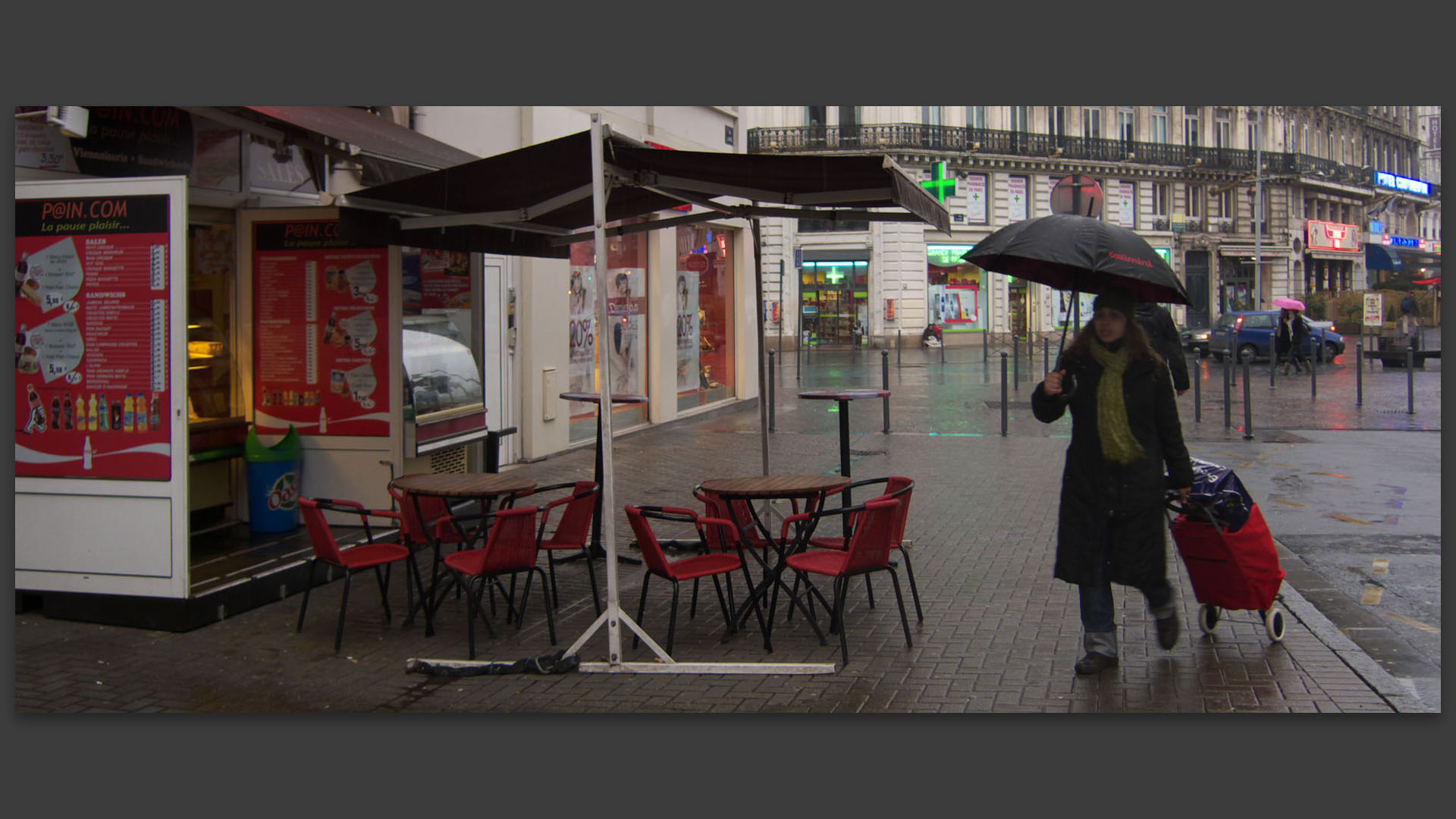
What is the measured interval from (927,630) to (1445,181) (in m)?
3.27

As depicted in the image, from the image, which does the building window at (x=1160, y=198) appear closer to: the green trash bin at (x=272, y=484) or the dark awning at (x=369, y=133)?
the dark awning at (x=369, y=133)

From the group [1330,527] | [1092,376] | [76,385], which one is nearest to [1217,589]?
[1092,376]

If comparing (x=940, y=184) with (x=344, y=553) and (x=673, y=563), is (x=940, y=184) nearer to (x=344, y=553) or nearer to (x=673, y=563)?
(x=673, y=563)

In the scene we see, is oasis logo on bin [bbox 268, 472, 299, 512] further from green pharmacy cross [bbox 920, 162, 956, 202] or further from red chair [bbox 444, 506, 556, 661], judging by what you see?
green pharmacy cross [bbox 920, 162, 956, 202]

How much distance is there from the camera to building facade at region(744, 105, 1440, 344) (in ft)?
144

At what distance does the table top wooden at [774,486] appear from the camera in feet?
21.0

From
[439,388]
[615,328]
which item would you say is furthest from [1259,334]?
[439,388]

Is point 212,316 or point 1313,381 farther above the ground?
point 212,316

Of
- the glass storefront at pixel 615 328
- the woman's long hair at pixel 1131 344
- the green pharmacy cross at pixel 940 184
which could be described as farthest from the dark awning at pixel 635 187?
the green pharmacy cross at pixel 940 184

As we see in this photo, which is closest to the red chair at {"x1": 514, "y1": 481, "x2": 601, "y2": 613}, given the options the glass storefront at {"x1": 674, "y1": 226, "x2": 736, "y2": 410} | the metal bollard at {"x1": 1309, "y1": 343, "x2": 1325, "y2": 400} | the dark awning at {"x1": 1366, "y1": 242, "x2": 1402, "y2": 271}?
the glass storefront at {"x1": 674, "y1": 226, "x2": 736, "y2": 410}

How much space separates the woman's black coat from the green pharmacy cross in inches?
1063

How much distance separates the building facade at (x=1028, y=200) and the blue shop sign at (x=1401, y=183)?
9725 millimetres

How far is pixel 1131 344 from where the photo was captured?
18.5ft

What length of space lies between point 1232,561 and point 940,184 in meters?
34.7
